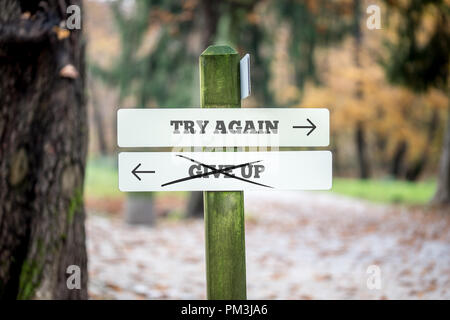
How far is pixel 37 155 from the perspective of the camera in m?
3.11

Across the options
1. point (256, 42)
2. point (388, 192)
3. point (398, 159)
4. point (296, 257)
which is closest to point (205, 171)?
point (296, 257)

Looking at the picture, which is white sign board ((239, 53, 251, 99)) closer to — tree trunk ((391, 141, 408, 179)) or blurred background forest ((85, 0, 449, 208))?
blurred background forest ((85, 0, 449, 208))

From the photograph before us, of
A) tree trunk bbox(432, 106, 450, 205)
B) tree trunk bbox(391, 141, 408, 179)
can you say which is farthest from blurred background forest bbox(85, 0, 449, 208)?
tree trunk bbox(391, 141, 408, 179)

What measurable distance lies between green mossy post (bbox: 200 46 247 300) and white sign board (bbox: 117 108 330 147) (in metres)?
0.08

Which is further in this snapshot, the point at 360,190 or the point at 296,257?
the point at 360,190

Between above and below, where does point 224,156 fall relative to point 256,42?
below

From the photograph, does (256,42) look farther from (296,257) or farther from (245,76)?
(245,76)

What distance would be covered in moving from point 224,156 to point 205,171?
0.12 m

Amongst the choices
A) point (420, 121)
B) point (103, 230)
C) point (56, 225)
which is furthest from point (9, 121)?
point (420, 121)

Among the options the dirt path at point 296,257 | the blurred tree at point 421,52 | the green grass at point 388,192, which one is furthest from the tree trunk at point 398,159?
the dirt path at point 296,257

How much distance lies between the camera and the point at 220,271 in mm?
2363

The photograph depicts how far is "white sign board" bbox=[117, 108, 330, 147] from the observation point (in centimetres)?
230

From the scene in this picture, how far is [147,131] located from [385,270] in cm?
447

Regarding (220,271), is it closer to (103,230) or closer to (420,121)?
(103,230)
